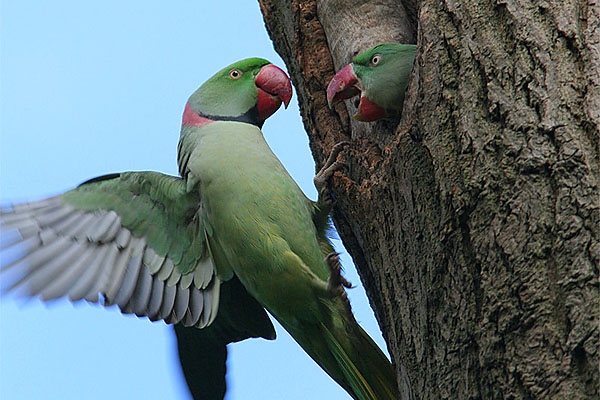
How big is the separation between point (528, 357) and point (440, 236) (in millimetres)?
477

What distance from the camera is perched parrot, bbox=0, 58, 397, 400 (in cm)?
317

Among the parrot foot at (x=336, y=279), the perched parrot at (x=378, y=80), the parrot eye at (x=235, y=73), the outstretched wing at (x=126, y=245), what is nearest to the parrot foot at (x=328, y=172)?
the perched parrot at (x=378, y=80)

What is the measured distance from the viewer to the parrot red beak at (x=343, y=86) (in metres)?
3.18

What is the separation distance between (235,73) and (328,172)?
3.68 ft

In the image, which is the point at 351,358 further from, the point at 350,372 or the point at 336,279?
the point at 336,279

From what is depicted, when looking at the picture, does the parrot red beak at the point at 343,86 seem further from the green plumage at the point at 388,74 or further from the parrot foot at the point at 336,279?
the parrot foot at the point at 336,279

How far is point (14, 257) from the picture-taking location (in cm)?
316

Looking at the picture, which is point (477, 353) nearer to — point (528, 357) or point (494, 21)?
point (528, 357)

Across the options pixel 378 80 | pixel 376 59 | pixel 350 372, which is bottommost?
pixel 350 372

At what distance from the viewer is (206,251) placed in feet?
11.2

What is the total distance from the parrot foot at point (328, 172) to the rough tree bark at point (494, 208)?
13.4 inches

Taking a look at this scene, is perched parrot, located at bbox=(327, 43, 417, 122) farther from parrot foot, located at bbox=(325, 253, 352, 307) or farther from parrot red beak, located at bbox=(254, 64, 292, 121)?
parrot red beak, located at bbox=(254, 64, 292, 121)

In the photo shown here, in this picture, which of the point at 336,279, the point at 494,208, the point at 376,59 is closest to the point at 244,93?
the point at 376,59

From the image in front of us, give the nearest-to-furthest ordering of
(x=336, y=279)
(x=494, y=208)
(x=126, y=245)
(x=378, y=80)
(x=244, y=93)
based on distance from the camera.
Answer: (x=494, y=208), (x=378, y=80), (x=336, y=279), (x=126, y=245), (x=244, y=93)
